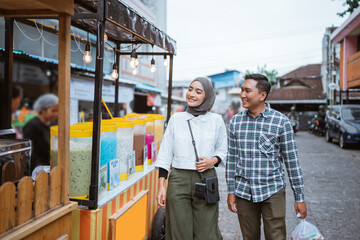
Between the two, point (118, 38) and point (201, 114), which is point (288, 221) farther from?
point (118, 38)

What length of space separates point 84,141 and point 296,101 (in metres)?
31.3

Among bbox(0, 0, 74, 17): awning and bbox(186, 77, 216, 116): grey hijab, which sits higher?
bbox(0, 0, 74, 17): awning

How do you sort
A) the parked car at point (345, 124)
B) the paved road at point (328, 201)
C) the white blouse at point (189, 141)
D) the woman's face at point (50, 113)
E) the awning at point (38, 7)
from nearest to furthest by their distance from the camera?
1. the awning at point (38, 7)
2. the white blouse at point (189, 141)
3. the paved road at point (328, 201)
4. the woman's face at point (50, 113)
5. the parked car at point (345, 124)

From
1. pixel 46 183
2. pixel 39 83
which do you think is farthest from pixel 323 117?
pixel 46 183

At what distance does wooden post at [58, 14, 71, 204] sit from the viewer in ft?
6.91

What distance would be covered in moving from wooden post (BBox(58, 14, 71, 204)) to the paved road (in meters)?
2.94

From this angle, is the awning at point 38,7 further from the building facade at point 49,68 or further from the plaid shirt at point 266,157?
the building facade at point 49,68

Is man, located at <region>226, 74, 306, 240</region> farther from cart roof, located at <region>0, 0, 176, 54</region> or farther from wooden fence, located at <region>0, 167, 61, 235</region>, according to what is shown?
wooden fence, located at <region>0, 167, 61, 235</region>

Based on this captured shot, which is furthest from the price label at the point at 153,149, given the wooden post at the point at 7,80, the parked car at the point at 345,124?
the parked car at the point at 345,124

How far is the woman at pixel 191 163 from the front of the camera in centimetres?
257

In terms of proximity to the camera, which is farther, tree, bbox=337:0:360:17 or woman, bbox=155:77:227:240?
tree, bbox=337:0:360:17

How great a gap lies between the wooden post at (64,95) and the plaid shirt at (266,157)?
1490 millimetres

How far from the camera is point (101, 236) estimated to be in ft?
8.06

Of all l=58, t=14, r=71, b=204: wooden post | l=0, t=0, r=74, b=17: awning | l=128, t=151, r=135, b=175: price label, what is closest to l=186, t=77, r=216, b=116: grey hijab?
l=128, t=151, r=135, b=175: price label
